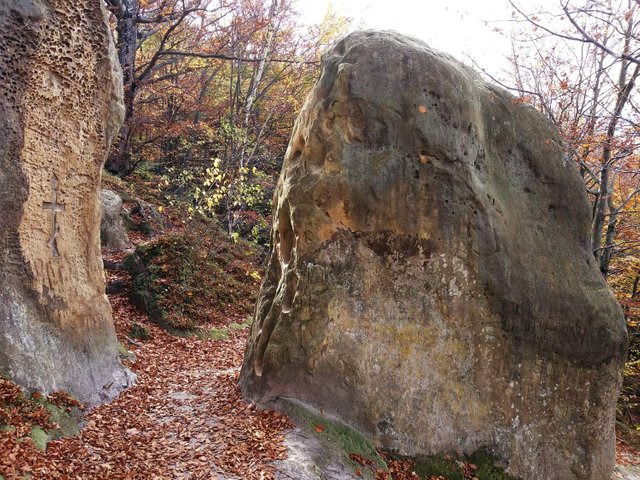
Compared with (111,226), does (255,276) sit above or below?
below

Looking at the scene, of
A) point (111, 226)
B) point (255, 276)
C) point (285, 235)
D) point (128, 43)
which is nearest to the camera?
point (285, 235)

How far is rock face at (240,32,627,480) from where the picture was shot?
20.1 ft

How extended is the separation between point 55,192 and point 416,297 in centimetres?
502

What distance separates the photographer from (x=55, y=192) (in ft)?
19.4

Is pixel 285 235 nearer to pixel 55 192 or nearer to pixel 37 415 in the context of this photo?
pixel 55 192

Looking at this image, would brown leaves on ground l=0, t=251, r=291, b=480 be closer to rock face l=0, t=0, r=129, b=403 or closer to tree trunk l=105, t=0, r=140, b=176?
rock face l=0, t=0, r=129, b=403

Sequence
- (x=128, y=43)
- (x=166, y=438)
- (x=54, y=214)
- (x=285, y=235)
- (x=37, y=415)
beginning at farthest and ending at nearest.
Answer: (x=128, y=43), (x=285, y=235), (x=54, y=214), (x=166, y=438), (x=37, y=415)

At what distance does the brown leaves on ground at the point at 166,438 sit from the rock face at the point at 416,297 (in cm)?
63

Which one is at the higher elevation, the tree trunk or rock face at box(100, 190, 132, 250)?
the tree trunk

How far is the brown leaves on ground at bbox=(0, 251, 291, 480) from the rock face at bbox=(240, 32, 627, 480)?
634 mm

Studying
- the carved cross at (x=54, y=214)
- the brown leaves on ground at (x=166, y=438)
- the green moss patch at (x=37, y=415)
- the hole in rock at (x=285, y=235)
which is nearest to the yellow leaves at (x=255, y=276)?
the brown leaves on ground at (x=166, y=438)

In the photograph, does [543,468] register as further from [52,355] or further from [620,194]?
[620,194]

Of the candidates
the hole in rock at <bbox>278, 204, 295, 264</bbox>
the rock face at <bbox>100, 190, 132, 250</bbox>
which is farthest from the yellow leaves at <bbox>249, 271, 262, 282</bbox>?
the hole in rock at <bbox>278, 204, 295, 264</bbox>

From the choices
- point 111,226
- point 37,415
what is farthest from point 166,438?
point 111,226
